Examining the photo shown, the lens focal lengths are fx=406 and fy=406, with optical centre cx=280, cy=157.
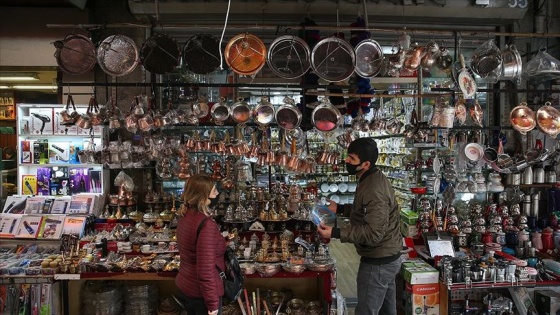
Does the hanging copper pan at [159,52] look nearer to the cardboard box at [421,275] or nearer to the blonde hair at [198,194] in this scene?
the blonde hair at [198,194]

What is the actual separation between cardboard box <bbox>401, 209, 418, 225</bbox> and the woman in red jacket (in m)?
2.60

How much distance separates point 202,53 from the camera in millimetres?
3867

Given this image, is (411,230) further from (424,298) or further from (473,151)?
(473,151)

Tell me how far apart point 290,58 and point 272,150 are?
1.21m

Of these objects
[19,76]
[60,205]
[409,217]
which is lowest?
[409,217]

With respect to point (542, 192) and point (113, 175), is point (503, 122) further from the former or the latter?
point (113, 175)

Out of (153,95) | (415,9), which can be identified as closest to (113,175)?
(153,95)

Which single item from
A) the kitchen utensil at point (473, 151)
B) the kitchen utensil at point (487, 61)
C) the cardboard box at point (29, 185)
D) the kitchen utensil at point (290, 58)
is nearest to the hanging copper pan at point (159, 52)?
the kitchen utensil at point (290, 58)

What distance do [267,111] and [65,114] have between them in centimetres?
211

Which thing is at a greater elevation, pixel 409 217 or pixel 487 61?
pixel 487 61

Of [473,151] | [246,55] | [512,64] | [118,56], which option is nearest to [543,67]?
[512,64]

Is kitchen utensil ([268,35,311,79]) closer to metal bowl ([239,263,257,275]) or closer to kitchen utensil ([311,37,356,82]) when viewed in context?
kitchen utensil ([311,37,356,82])

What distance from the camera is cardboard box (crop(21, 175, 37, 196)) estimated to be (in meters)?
4.99

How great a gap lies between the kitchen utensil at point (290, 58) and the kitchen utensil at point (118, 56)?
130 centimetres
